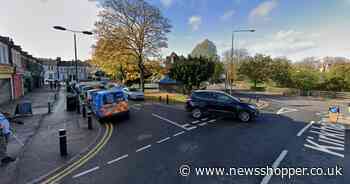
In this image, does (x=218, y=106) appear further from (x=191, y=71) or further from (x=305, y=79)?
(x=305, y=79)

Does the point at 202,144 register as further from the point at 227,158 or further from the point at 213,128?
the point at 213,128

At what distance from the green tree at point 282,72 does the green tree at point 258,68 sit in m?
0.88

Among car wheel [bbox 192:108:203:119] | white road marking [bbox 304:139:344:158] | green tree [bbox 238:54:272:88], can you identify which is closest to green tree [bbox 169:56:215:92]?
car wheel [bbox 192:108:203:119]

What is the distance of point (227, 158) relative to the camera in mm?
5641

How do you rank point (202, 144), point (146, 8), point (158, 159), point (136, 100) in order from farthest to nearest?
point (146, 8) < point (136, 100) < point (202, 144) < point (158, 159)

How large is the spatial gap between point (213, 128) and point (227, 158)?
11.1ft

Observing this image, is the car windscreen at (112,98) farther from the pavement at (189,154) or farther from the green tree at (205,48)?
the green tree at (205,48)

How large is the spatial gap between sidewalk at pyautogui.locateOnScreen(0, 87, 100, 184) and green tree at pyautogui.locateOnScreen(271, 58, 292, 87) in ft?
115

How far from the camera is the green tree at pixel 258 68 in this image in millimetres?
34750

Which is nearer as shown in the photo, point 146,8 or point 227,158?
point 227,158

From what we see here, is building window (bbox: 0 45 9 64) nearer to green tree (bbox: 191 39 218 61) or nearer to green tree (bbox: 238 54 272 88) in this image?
green tree (bbox: 238 54 272 88)

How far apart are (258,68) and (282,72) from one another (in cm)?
438

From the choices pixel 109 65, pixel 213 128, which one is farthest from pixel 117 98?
pixel 109 65

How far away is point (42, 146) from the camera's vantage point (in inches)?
266
